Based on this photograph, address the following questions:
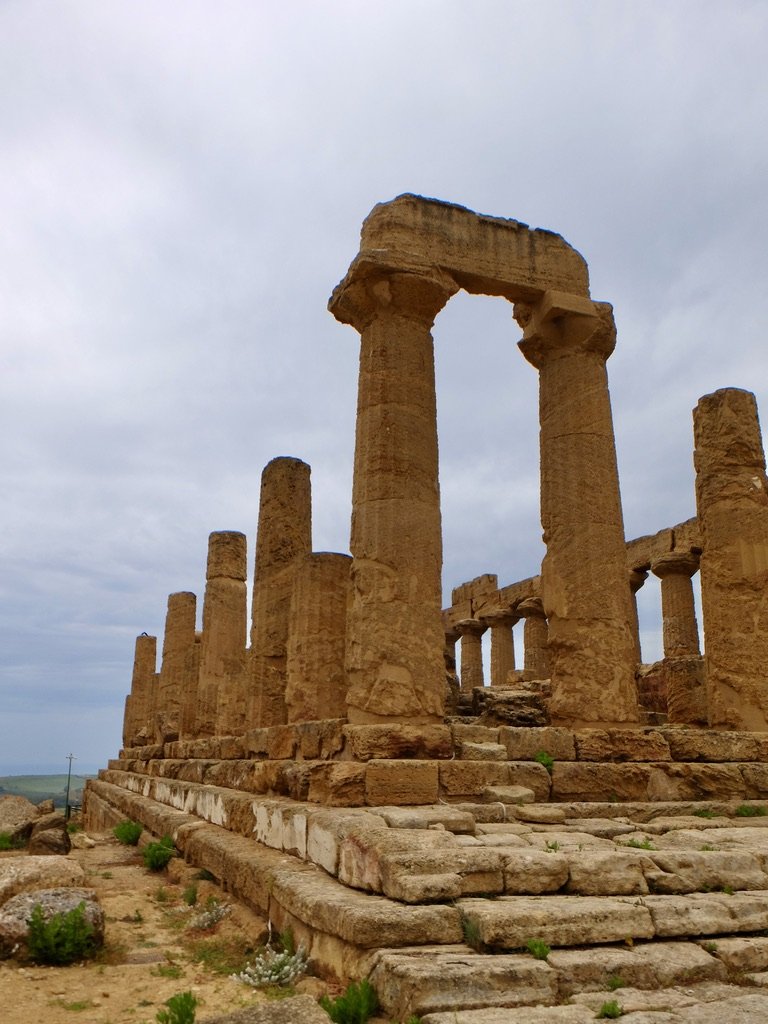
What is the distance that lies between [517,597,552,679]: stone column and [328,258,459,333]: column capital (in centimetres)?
1648

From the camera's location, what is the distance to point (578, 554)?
10336 mm

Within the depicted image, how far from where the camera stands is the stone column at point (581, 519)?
996 centimetres

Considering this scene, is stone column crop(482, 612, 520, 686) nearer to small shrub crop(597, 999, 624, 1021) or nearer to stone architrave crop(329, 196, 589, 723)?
stone architrave crop(329, 196, 589, 723)

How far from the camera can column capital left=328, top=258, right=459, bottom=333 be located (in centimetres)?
1011

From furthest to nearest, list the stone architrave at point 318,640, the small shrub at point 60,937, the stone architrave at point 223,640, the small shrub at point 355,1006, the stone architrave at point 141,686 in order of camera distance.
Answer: the stone architrave at point 141,686, the stone architrave at point 223,640, the stone architrave at point 318,640, the small shrub at point 60,937, the small shrub at point 355,1006

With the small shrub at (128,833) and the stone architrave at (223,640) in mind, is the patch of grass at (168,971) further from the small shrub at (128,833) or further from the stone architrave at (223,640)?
the stone architrave at (223,640)

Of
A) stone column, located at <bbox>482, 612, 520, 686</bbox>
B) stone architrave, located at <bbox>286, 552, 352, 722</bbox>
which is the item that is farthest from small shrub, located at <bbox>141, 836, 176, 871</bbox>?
stone column, located at <bbox>482, 612, 520, 686</bbox>

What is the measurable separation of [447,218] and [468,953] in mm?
8688

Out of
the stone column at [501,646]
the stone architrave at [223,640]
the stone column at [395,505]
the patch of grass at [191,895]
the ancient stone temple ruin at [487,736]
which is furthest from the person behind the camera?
the stone column at [501,646]

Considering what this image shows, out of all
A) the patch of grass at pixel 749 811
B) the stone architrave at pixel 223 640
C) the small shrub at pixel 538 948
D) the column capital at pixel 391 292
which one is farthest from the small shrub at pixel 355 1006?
the stone architrave at pixel 223 640

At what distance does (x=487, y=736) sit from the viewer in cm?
884

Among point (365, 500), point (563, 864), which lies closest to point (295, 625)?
point (365, 500)

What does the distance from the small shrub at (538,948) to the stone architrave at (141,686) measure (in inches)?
1141

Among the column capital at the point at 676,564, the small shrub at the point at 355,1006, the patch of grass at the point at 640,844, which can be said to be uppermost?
the column capital at the point at 676,564
